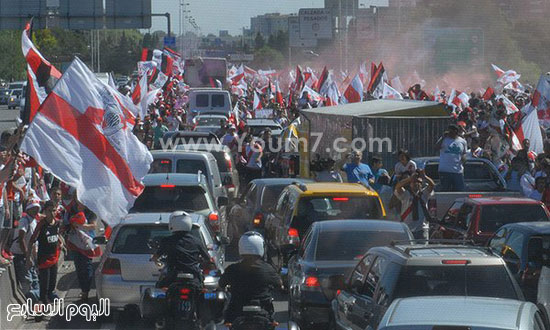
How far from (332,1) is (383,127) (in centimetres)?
9522

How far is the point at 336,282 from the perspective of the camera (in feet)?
36.9

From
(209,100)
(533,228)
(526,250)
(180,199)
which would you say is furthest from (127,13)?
(526,250)

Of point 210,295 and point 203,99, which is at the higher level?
point 210,295

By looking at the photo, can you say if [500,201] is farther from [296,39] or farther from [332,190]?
[296,39]

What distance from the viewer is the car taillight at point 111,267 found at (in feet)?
44.6

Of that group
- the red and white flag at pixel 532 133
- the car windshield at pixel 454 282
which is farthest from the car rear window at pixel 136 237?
the red and white flag at pixel 532 133

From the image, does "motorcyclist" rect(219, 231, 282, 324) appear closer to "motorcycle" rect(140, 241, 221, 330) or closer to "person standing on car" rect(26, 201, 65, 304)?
"motorcycle" rect(140, 241, 221, 330)

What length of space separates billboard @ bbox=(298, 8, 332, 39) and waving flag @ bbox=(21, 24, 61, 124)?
90864 mm

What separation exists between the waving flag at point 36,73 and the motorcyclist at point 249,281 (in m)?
7.67

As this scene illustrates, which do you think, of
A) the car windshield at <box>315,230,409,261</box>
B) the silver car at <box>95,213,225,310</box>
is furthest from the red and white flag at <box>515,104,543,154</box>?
the silver car at <box>95,213,225,310</box>

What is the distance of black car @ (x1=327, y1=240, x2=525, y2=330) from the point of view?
934 centimetres

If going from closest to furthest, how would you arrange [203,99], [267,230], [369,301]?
[369,301] < [267,230] < [203,99]

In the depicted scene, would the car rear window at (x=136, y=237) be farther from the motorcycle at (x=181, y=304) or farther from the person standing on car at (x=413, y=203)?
the person standing on car at (x=413, y=203)

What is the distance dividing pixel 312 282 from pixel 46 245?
3622 mm
